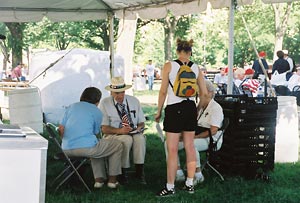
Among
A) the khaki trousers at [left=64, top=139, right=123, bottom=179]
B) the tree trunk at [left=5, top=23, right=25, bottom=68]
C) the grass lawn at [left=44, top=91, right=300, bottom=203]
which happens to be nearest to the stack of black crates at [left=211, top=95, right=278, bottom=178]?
the grass lawn at [left=44, top=91, right=300, bottom=203]

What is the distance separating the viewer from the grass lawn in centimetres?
544

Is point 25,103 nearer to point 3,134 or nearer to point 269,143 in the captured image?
point 269,143

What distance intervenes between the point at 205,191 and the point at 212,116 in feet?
2.81

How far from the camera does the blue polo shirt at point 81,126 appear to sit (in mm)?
5656

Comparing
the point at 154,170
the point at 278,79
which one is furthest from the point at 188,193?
the point at 278,79

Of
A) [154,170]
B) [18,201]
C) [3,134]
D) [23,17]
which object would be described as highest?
[23,17]

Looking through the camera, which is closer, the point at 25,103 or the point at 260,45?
the point at 25,103

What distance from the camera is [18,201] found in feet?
9.38

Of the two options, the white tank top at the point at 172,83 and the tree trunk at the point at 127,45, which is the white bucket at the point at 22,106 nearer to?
the tree trunk at the point at 127,45

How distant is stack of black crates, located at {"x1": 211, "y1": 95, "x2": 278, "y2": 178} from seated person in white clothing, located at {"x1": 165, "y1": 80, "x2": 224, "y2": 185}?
0.25 meters

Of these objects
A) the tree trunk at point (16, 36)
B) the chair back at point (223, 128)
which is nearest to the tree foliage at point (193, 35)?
the tree trunk at point (16, 36)

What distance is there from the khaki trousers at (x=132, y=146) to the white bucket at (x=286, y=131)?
2.04 meters

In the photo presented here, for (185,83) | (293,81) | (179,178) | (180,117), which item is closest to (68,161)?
(180,117)

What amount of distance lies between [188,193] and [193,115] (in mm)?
803
